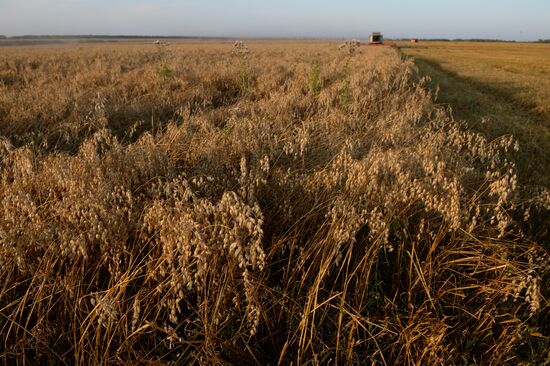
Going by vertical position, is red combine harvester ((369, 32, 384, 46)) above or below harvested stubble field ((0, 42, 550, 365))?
above

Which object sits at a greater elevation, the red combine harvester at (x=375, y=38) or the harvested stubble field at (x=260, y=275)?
the red combine harvester at (x=375, y=38)

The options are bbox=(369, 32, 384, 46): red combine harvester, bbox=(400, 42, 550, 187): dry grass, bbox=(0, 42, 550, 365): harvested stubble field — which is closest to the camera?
bbox=(0, 42, 550, 365): harvested stubble field

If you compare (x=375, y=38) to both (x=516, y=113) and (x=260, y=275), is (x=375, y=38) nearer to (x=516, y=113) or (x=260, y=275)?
(x=516, y=113)

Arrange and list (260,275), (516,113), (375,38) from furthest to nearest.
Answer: (375,38) < (516,113) < (260,275)

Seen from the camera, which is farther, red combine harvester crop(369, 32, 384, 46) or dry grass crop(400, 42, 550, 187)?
red combine harvester crop(369, 32, 384, 46)

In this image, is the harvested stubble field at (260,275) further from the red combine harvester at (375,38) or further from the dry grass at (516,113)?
the red combine harvester at (375,38)

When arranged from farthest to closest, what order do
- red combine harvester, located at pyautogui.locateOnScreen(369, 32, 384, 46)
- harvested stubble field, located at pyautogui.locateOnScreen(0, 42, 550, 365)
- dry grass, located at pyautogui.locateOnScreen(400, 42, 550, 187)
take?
red combine harvester, located at pyautogui.locateOnScreen(369, 32, 384, 46), dry grass, located at pyautogui.locateOnScreen(400, 42, 550, 187), harvested stubble field, located at pyautogui.locateOnScreen(0, 42, 550, 365)

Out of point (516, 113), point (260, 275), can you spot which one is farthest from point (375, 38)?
point (260, 275)

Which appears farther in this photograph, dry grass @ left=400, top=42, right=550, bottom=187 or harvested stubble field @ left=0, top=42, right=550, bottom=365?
dry grass @ left=400, top=42, right=550, bottom=187

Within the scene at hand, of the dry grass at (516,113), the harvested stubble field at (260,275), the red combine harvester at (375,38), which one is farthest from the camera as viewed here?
the red combine harvester at (375,38)

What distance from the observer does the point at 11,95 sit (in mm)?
7039

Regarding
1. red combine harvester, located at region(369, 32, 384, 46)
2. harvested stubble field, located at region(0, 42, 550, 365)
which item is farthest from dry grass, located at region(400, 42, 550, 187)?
red combine harvester, located at region(369, 32, 384, 46)

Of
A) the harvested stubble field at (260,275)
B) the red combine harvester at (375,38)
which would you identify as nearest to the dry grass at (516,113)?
the harvested stubble field at (260,275)

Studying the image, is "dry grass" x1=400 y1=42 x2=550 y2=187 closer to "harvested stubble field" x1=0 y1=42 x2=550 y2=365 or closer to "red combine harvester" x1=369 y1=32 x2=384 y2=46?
"harvested stubble field" x1=0 y1=42 x2=550 y2=365
